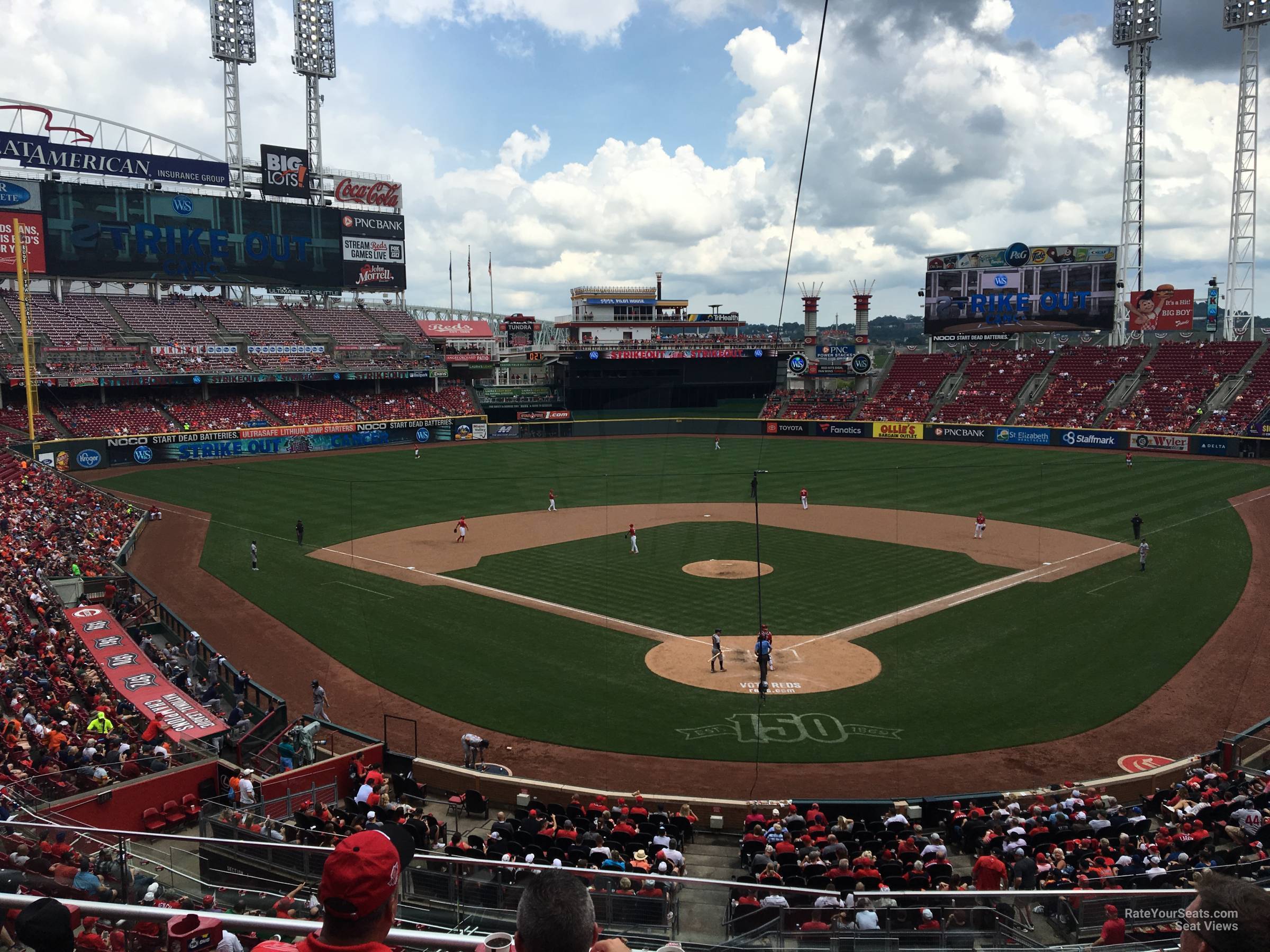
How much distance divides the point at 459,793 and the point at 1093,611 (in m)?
18.6

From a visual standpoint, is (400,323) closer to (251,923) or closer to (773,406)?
(773,406)

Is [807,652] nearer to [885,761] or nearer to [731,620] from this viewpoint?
[731,620]

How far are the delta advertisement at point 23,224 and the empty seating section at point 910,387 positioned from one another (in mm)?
63490

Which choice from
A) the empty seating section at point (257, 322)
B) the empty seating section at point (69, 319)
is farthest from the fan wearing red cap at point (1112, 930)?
the empty seating section at point (257, 322)

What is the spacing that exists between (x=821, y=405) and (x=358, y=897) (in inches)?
3020

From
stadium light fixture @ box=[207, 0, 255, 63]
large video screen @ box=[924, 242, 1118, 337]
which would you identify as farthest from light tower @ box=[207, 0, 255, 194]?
large video screen @ box=[924, 242, 1118, 337]

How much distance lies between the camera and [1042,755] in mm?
17328

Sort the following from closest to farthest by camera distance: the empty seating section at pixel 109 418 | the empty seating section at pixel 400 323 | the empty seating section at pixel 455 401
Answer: the empty seating section at pixel 109 418 → the empty seating section at pixel 455 401 → the empty seating section at pixel 400 323

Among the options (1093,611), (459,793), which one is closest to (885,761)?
(459,793)

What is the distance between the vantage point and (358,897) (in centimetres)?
283

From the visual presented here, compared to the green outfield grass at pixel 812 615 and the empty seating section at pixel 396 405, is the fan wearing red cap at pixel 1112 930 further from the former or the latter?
the empty seating section at pixel 396 405

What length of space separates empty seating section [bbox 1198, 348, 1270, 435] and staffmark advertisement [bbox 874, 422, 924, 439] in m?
18.1

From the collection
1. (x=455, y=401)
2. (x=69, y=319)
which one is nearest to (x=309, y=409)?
(x=455, y=401)

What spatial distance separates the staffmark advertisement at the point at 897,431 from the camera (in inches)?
2680
